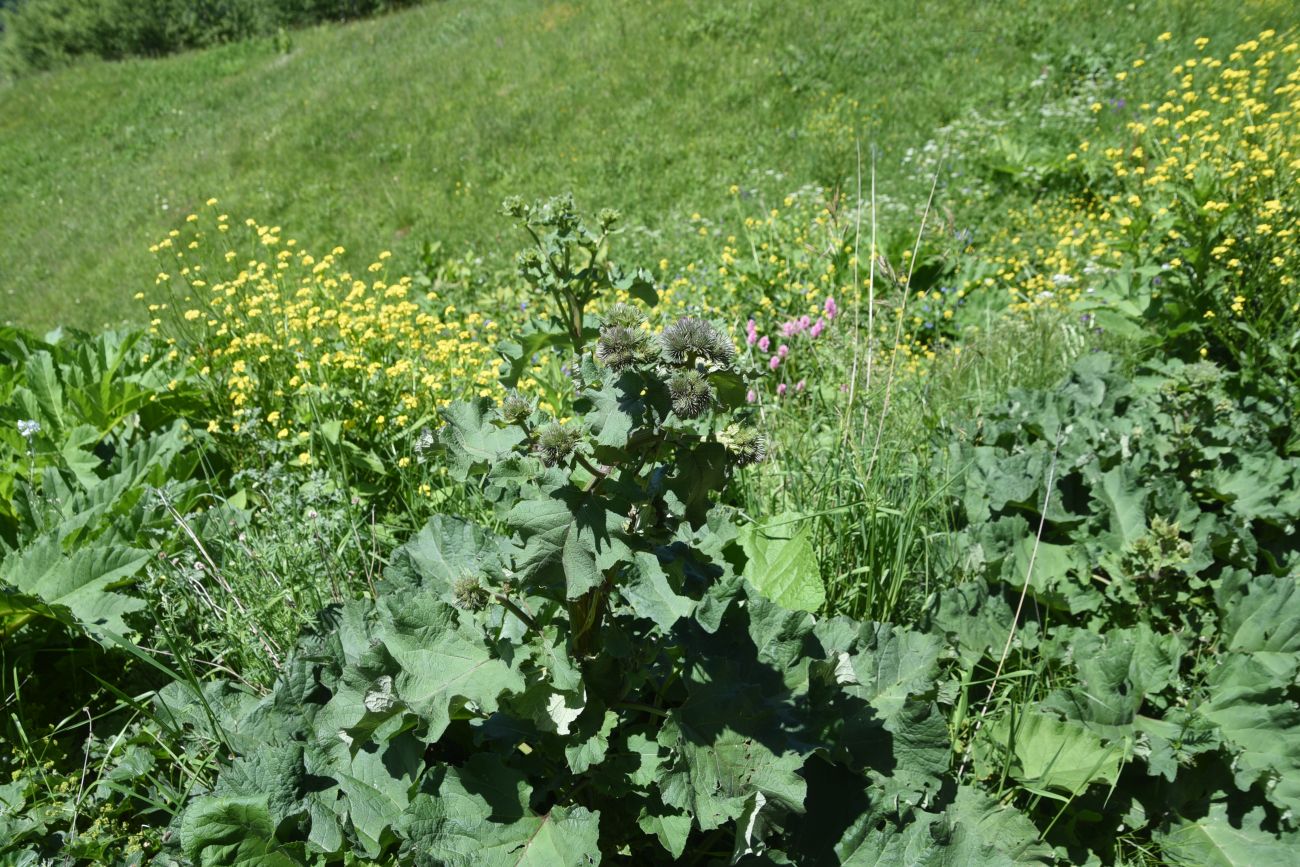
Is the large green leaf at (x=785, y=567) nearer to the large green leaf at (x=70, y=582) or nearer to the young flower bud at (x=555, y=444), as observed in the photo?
the young flower bud at (x=555, y=444)

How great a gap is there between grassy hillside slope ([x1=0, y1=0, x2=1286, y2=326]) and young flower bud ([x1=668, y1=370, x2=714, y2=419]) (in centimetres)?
727

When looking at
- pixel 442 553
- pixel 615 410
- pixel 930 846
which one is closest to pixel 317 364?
pixel 442 553

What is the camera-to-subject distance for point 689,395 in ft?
4.41

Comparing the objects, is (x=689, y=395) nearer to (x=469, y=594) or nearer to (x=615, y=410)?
(x=615, y=410)

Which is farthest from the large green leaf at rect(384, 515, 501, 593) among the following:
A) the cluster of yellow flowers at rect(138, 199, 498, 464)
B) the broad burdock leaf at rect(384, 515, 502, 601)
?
the cluster of yellow flowers at rect(138, 199, 498, 464)

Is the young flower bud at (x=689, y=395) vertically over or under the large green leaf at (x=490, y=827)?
over

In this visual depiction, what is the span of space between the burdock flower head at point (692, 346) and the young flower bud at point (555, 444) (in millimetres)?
205

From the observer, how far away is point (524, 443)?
1598mm

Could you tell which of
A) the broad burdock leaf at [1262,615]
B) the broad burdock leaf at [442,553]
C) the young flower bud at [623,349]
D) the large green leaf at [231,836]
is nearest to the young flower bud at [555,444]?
the young flower bud at [623,349]

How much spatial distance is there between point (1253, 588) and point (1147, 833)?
731 mm

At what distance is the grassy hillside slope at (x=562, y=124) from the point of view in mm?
9602

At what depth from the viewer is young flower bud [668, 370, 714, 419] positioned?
1336 millimetres

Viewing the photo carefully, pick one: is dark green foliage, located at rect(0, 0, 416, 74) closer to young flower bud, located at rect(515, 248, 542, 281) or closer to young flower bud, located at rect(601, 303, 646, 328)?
young flower bud, located at rect(515, 248, 542, 281)

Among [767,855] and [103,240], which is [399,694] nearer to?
[767,855]
